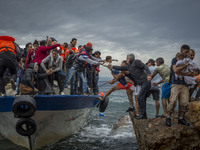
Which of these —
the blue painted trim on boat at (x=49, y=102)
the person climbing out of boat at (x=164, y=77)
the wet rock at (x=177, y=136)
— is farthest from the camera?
Result: the person climbing out of boat at (x=164, y=77)

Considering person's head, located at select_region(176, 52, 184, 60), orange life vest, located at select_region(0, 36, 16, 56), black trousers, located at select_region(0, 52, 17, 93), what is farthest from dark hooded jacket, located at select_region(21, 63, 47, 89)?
person's head, located at select_region(176, 52, 184, 60)

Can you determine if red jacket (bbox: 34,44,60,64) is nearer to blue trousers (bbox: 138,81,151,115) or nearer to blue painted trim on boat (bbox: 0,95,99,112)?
blue painted trim on boat (bbox: 0,95,99,112)

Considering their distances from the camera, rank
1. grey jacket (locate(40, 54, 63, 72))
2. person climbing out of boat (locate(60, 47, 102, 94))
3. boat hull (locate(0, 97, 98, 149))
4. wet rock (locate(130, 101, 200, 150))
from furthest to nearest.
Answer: person climbing out of boat (locate(60, 47, 102, 94)) < grey jacket (locate(40, 54, 63, 72)) < boat hull (locate(0, 97, 98, 149)) < wet rock (locate(130, 101, 200, 150))

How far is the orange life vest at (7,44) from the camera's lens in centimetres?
529

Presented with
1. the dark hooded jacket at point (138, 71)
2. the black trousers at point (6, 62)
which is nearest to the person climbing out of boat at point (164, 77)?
the dark hooded jacket at point (138, 71)

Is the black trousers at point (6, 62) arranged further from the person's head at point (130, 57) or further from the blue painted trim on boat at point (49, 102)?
the person's head at point (130, 57)

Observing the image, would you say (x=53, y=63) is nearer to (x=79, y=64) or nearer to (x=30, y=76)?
(x=30, y=76)

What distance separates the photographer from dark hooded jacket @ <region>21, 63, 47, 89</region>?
18.8ft

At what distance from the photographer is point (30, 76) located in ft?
19.3

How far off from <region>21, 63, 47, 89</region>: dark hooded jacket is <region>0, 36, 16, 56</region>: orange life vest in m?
0.81

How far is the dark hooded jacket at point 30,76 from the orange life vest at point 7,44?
81cm

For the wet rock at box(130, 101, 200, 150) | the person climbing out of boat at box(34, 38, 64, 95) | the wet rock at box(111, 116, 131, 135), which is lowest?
Result: the wet rock at box(111, 116, 131, 135)

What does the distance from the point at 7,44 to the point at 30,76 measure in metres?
1.19

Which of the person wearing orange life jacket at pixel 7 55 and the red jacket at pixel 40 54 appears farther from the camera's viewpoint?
the red jacket at pixel 40 54
